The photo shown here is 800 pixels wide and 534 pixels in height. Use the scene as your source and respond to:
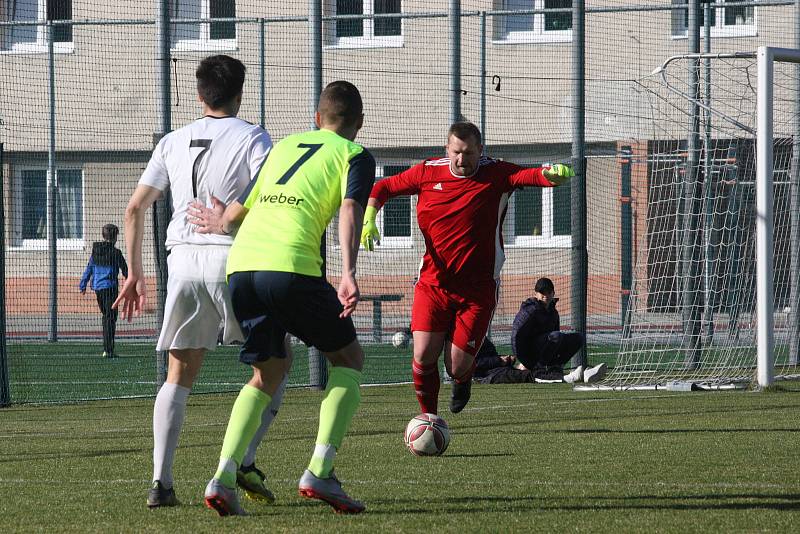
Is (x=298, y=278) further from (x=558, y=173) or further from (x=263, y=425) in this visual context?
(x=558, y=173)

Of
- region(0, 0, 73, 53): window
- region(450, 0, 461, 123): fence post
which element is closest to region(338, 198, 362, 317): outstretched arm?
region(450, 0, 461, 123): fence post

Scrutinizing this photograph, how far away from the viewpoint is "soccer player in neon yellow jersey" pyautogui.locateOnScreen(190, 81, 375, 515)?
5.59m

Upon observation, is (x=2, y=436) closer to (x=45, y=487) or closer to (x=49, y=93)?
(x=45, y=487)

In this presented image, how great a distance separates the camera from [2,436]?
9820 millimetres

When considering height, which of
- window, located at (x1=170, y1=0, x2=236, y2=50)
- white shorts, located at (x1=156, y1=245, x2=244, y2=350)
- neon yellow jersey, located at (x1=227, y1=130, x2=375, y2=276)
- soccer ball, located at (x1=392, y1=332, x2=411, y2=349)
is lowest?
soccer ball, located at (x1=392, y1=332, x2=411, y2=349)

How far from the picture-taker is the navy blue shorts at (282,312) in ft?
18.3

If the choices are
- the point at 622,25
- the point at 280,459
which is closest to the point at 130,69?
the point at 622,25

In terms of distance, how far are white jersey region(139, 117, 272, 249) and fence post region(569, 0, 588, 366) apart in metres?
10.2

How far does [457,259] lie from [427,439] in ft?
4.74

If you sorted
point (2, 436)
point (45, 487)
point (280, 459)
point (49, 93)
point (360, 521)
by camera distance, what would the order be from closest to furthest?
point (360, 521) → point (45, 487) → point (280, 459) → point (2, 436) → point (49, 93)

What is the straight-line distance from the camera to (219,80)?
6.15m

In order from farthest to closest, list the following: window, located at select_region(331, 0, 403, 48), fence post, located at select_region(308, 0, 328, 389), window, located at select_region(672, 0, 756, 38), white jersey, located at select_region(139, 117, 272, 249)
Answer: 1. window, located at select_region(672, 0, 756, 38)
2. window, located at select_region(331, 0, 403, 48)
3. fence post, located at select_region(308, 0, 328, 389)
4. white jersey, located at select_region(139, 117, 272, 249)

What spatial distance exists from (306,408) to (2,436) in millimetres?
2888

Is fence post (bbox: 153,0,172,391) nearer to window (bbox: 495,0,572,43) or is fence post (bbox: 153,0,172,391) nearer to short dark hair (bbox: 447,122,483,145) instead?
short dark hair (bbox: 447,122,483,145)
